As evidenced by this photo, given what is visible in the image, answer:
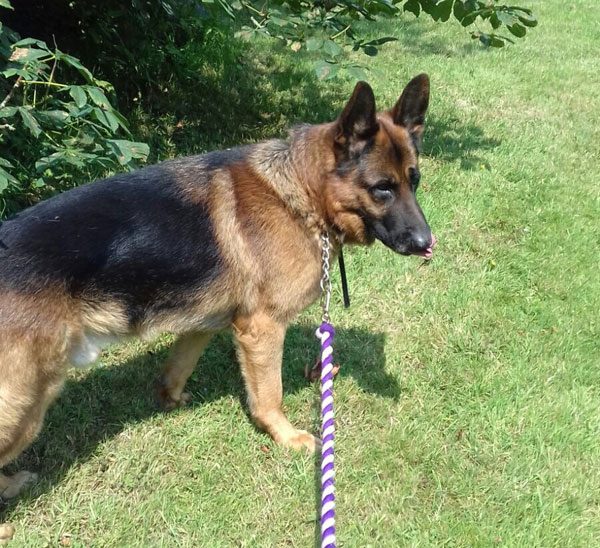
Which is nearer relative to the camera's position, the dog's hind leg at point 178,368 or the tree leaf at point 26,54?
the tree leaf at point 26,54

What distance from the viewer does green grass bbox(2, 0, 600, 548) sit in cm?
295

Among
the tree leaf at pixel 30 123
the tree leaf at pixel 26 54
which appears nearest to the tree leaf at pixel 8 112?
the tree leaf at pixel 30 123

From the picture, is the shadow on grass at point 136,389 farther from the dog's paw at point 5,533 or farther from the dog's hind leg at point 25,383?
the dog's hind leg at point 25,383

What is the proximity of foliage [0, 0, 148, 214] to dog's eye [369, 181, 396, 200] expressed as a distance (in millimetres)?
1412

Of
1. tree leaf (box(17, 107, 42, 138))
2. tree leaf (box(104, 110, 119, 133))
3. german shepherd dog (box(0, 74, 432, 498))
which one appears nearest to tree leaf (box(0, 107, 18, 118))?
tree leaf (box(17, 107, 42, 138))

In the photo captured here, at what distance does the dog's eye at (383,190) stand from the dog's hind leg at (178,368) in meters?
1.34

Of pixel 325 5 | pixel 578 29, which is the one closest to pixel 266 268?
pixel 325 5

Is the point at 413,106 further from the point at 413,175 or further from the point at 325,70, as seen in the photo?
the point at 325,70

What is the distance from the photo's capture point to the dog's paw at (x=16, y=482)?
2.92 meters

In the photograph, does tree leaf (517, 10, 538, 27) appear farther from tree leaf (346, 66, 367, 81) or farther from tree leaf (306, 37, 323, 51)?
tree leaf (306, 37, 323, 51)

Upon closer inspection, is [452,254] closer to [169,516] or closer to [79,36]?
[169,516]

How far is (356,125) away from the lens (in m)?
2.88

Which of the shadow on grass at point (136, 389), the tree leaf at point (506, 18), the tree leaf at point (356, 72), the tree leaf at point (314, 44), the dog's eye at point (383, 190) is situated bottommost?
the shadow on grass at point (136, 389)

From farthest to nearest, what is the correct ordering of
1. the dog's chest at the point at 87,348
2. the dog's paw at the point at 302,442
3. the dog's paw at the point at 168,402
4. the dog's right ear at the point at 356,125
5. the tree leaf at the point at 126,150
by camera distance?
the dog's paw at the point at 168,402
the tree leaf at the point at 126,150
the dog's paw at the point at 302,442
the dog's right ear at the point at 356,125
the dog's chest at the point at 87,348
